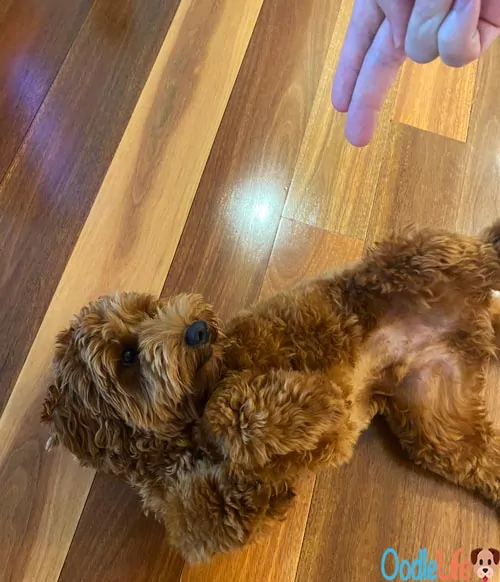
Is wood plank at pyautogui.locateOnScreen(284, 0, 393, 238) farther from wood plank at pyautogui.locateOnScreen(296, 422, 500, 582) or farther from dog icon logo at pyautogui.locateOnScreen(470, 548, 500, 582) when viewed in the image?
dog icon logo at pyautogui.locateOnScreen(470, 548, 500, 582)

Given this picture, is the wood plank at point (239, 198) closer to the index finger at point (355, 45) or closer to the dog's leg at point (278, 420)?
the dog's leg at point (278, 420)

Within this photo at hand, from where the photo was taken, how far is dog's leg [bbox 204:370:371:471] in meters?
1.10

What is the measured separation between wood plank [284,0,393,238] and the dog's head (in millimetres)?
646

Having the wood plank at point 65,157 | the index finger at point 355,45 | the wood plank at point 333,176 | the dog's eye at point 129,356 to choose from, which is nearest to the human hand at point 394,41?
the index finger at point 355,45

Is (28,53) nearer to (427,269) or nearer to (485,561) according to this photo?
(427,269)

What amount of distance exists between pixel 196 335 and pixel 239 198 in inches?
26.9

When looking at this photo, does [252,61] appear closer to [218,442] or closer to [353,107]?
[353,107]

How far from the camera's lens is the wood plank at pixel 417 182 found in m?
1.71

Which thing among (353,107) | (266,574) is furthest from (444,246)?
(266,574)

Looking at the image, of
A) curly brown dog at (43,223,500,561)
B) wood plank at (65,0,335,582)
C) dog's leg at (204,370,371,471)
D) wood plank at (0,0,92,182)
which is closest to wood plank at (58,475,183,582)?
wood plank at (65,0,335,582)

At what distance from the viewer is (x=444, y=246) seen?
1.27 metres

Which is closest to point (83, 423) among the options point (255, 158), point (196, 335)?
point (196, 335)

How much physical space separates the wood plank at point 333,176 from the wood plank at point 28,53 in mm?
782

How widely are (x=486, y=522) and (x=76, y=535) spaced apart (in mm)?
953
